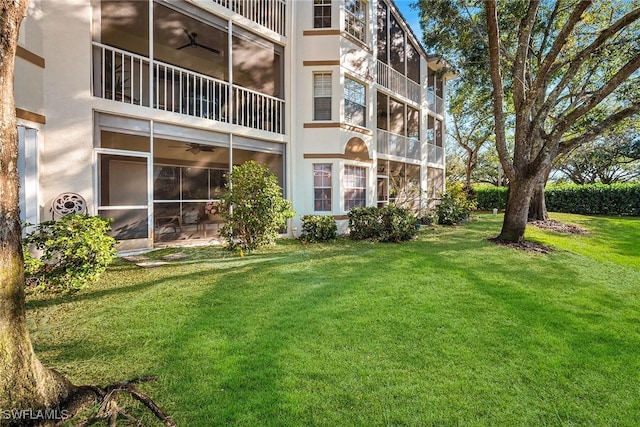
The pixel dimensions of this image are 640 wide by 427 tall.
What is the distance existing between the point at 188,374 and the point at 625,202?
26.7 metres

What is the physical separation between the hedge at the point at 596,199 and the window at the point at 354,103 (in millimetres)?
18357

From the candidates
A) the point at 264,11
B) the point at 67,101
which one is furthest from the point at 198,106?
the point at 264,11

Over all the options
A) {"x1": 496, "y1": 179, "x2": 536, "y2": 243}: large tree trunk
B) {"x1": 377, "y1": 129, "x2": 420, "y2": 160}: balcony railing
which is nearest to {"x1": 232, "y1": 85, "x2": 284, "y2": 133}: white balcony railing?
{"x1": 377, "y1": 129, "x2": 420, "y2": 160}: balcony railing

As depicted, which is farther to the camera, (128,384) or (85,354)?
(85,354)

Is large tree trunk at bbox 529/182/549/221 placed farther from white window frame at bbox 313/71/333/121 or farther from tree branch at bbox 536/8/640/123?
white window frame at bbox 313/71/333/121

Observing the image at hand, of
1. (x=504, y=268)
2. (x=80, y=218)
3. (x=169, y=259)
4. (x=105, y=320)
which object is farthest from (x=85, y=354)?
(x=504, y=268)

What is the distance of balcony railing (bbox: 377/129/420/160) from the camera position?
1478cm

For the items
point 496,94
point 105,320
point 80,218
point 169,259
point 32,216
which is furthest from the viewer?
point 496,94

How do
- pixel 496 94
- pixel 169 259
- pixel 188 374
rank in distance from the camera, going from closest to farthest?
pixel 188 374 < pixel 169 259 < pixel 496 94

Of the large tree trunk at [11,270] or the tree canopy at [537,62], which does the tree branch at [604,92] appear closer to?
the tree canopy at [537,62]

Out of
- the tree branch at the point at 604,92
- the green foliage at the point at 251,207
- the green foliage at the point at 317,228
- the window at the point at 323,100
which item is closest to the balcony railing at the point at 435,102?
the window at the point at 323,100

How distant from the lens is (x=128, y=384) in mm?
2814

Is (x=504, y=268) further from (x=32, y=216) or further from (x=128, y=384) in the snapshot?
(x=32, y=216)

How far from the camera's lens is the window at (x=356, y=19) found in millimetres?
12484
